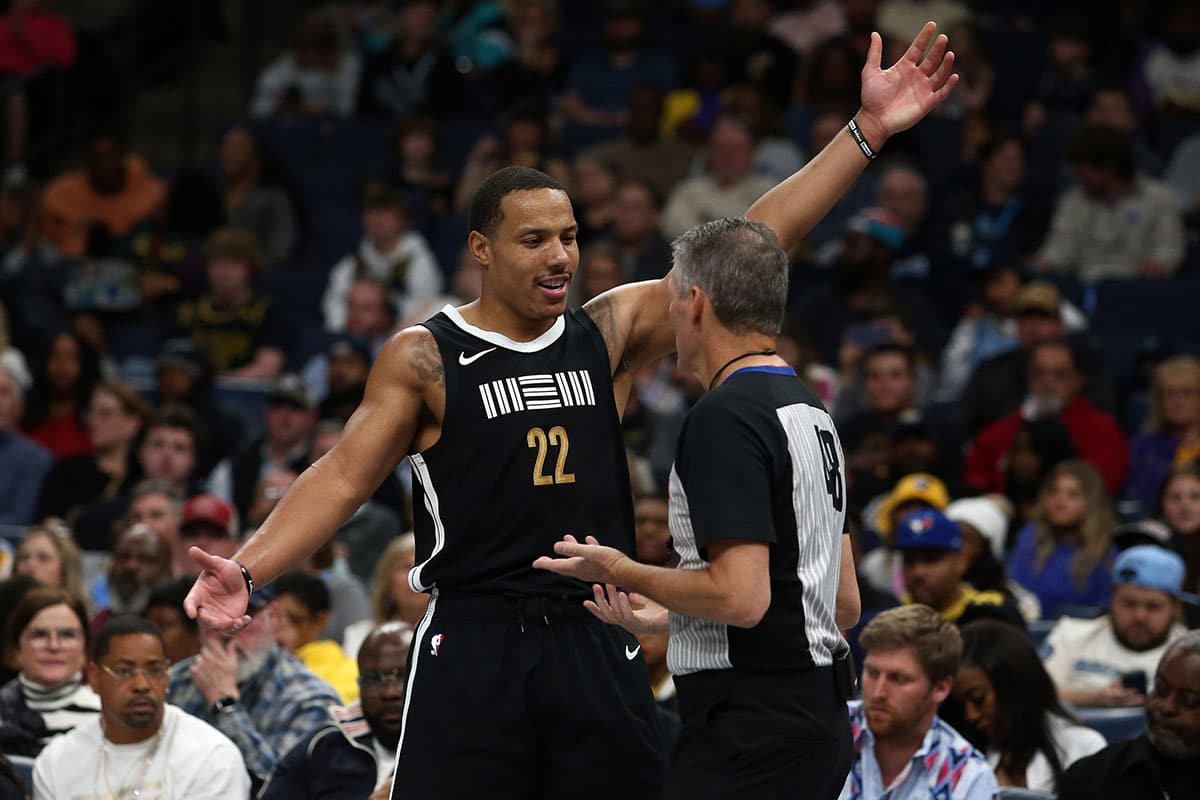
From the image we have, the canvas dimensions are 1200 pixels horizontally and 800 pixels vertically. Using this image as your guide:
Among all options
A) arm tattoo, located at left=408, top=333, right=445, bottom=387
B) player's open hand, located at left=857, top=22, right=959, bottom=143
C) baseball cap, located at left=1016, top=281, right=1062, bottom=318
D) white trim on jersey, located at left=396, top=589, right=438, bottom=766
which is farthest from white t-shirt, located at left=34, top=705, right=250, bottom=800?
baseball cap, located at left=1016, top=281, right=1062, bottom=318

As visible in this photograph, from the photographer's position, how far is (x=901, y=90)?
184 inches

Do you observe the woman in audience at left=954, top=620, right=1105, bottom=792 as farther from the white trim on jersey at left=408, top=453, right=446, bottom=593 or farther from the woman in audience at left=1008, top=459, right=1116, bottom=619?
the white trim on jersey at left=408, top=453, right=446, bottom=593

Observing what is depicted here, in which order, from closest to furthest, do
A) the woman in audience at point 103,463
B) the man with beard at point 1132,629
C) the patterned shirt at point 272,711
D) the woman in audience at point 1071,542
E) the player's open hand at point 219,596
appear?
the player's open hand at point 219,596, the patterned shirt at point 272,711, the man with beard at point 1132,629, the woman in audience at point 1071,542, the woman in audience at point 103,463

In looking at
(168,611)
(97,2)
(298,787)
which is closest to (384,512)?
(168,611)

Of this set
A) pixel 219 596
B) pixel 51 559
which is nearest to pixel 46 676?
pixel 51 559

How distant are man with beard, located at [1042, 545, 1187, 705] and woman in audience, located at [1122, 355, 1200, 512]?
6.21 feet

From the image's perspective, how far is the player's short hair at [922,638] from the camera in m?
5.49

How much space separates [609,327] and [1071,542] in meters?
4.65

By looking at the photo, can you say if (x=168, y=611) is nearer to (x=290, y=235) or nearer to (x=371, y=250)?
(x=371, y=250)

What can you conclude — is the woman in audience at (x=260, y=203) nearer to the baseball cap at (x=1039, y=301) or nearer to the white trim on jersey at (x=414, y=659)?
the baseball cap at (x=1039, y=301)

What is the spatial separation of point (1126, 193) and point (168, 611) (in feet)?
20.6

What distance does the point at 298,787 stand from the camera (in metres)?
5.97

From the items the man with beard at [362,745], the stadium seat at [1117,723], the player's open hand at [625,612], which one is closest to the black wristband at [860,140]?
the player's open hand at [625,612]

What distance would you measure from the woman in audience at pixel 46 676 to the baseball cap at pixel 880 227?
558 centimetres
